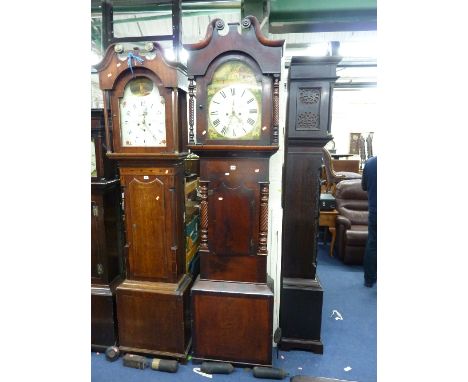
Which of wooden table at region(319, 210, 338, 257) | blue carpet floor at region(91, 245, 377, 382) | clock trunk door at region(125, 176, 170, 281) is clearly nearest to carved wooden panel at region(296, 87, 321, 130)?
clock trunk door at region(125, 176, 170, 281)

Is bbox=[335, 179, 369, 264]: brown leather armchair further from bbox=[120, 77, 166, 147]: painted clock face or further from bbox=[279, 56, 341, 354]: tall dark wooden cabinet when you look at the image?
bbox=[120, 77, 166, 147]: painted clock face

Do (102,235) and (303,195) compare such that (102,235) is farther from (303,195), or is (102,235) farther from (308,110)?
(308,110)

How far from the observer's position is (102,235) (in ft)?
6.75

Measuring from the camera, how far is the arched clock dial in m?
1.72

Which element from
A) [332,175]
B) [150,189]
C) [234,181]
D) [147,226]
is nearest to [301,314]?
[234,181]

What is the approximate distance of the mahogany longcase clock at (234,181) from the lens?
5.50 feet

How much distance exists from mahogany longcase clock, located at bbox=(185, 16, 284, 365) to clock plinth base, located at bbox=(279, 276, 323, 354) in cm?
36

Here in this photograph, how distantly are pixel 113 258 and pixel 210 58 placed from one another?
162 centimetres

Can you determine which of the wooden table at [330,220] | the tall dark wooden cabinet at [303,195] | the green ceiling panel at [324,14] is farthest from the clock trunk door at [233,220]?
the wooden table at [330,220]

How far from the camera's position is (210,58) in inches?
66.4

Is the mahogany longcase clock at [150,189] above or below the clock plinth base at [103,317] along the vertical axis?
above

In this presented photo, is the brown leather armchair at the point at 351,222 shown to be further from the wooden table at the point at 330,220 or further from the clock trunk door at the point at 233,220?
the clock trunk door at the point at 233,220

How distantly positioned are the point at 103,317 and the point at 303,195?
5.78 ft
